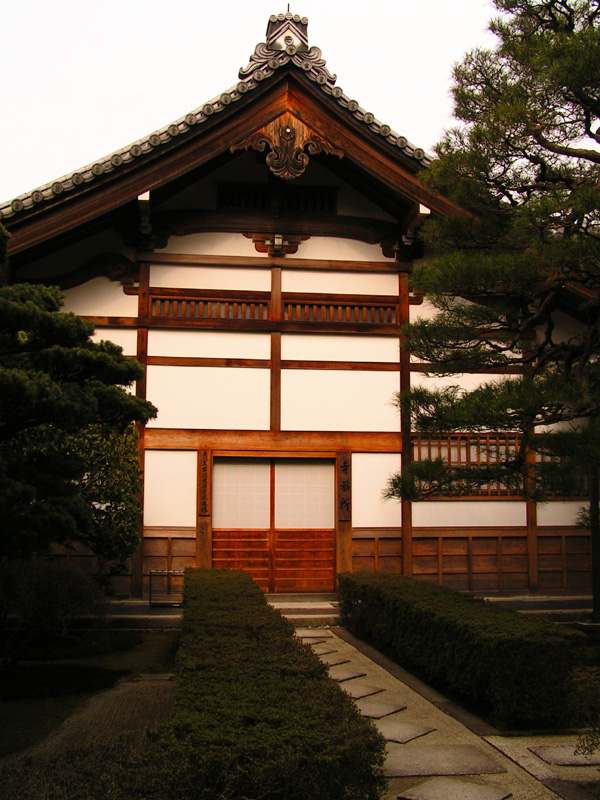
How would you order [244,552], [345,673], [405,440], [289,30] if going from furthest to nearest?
[289,30]
[405,440]
[244,552]
[345,673]

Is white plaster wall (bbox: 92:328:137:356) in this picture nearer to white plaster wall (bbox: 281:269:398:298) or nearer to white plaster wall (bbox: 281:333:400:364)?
white plaster wall (bbox: 281:333:400:364)

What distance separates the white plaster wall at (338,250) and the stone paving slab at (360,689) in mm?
7466

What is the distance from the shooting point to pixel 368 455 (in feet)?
41.3

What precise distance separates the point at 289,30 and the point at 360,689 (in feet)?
36.6

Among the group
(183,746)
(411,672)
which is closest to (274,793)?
(183,746)

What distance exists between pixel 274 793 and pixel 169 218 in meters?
10.7

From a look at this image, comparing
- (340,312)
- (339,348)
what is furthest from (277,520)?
(340,312)

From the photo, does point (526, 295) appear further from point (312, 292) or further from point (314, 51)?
point (314, 51)

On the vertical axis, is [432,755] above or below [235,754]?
below

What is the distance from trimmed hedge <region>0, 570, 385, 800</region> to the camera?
10.3ft

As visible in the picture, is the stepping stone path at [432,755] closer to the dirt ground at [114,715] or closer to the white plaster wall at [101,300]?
the dirt ground at [114,715]

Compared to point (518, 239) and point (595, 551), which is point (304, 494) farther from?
point (518, 239)

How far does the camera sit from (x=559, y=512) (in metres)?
12.8

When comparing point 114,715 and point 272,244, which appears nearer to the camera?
point 114,715
